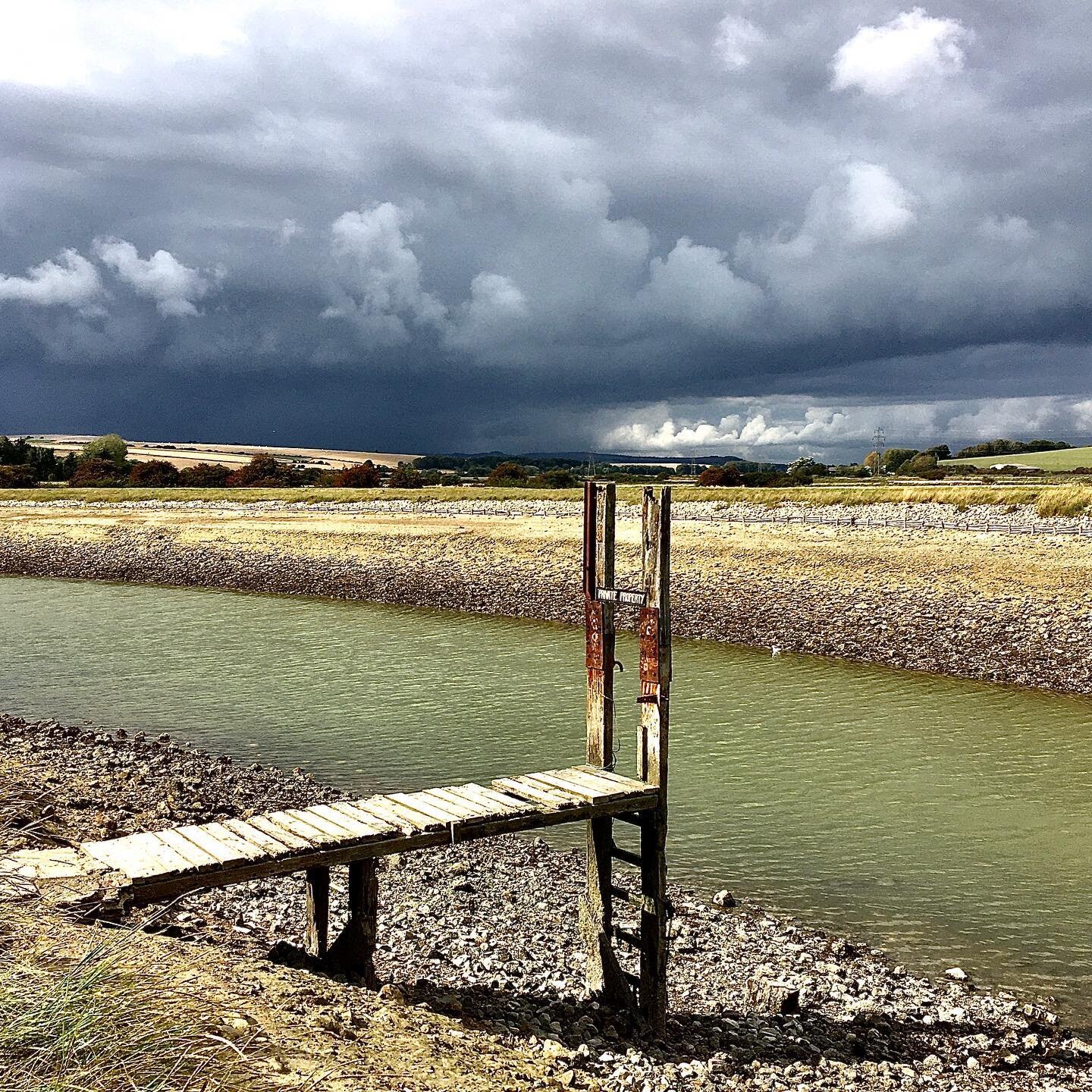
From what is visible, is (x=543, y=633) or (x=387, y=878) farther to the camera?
(x=543, y=633)

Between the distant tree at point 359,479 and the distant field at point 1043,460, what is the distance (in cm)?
7103

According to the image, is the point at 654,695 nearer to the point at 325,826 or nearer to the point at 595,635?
the point at 595,635

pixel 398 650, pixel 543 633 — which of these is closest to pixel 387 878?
pixel 398 650

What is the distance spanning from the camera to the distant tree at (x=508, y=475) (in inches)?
4003

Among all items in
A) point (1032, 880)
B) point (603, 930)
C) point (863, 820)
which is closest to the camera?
point (603, 930)

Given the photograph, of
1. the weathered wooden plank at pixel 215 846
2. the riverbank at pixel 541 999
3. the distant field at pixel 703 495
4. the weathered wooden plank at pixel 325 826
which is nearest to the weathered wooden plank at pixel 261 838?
the weathered wooden plank at pixel 215 846

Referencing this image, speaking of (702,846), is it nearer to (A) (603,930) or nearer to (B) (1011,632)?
(A) (603,930)

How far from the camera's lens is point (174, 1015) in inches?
229

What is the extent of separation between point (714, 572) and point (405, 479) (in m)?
69.5

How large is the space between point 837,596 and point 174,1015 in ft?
98.9

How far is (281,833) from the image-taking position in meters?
8.18

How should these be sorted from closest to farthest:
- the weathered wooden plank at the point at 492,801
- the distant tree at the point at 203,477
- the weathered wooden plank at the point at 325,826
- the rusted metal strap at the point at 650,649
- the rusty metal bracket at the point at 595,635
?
the weathered wooden plank at the point at 325,826 → the weathered wooden plank at the point at 492,801 → the rusted metal strap at the point at 650,649 → the rusty metal bracket at the point at 595,635 → the distant tree at the point at 203,477

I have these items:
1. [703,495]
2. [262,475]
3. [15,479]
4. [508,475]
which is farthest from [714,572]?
[15,479]

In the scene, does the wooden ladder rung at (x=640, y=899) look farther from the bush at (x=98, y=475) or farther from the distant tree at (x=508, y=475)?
the bush at (x=98, y=475)
